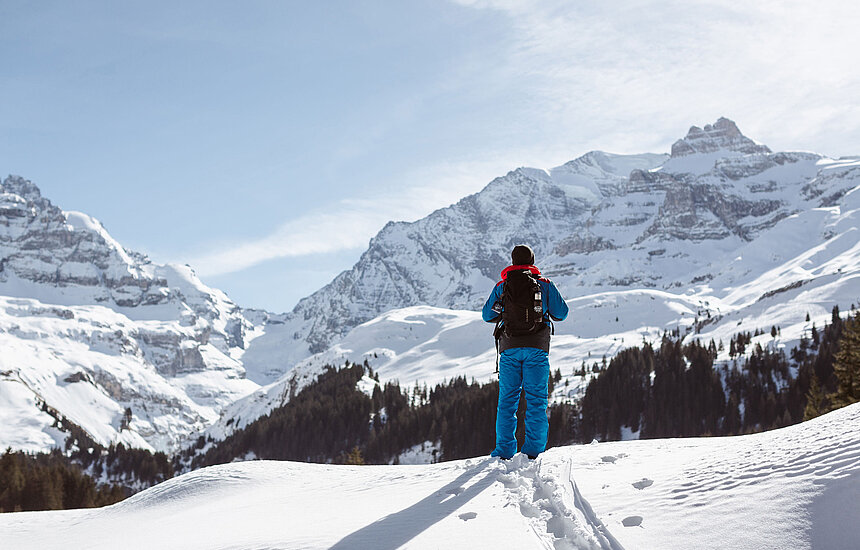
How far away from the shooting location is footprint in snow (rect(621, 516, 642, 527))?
6109 mm

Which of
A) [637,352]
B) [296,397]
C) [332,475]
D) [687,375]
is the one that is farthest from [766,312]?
[332,475]

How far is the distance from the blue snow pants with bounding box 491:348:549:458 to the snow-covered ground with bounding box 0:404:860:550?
360 millimetres

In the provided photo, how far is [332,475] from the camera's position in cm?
1290

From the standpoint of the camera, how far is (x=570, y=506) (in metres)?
6.96

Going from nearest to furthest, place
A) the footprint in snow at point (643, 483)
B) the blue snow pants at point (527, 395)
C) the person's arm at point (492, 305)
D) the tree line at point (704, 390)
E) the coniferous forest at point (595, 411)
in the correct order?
the footprint in snow at point (643, 483) → the blue snow pants at point (527, 395) → the person's arm at point (492, 305) → the coniferous forest at point (595, 411) → the tree line at point (704, 390)

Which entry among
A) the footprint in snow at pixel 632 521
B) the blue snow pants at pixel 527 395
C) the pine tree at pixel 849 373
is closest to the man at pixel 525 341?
the blue snow pants at pixel 527 395

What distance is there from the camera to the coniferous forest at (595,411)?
283ft

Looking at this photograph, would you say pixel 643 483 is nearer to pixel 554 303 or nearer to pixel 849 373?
pixel 554 303

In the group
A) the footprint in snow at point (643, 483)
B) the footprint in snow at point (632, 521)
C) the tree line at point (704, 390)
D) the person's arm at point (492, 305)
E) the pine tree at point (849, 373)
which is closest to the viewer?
the footprint in snow at point (632, 521)

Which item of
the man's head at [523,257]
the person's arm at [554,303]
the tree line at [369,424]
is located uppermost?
the man's head at [523,257]

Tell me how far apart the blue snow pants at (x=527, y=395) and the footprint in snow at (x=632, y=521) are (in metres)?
3.60

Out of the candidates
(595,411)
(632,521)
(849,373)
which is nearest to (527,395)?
(632,521)

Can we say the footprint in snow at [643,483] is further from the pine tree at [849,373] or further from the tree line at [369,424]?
the tree line at [369,424]

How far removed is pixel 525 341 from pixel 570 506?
3266 millimetres
